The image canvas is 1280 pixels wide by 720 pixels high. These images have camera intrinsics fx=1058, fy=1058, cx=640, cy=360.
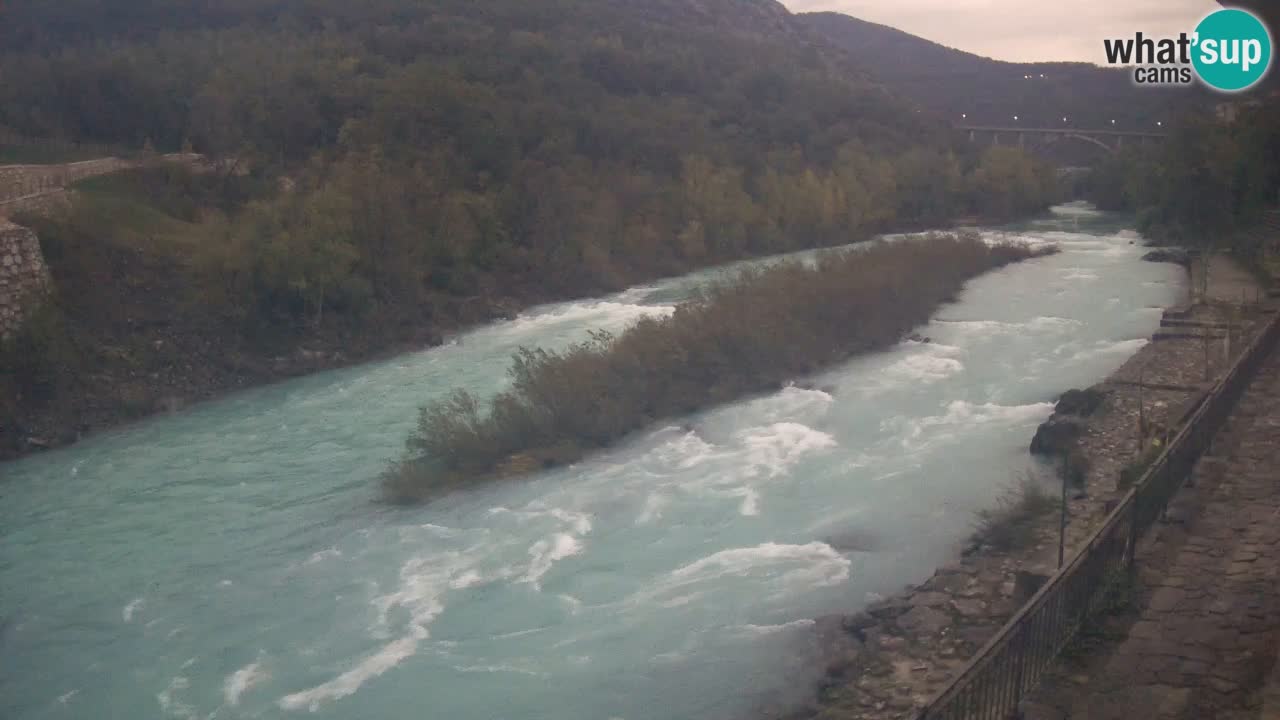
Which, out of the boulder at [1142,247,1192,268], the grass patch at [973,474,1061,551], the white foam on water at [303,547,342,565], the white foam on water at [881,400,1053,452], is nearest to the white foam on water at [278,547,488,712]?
the white foam on water at [303,547,342,565]

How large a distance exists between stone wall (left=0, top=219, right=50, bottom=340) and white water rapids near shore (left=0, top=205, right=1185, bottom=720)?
3940mm

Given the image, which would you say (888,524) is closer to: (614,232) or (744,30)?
(614,232)

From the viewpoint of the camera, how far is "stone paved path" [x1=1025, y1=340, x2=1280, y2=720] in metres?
6.46

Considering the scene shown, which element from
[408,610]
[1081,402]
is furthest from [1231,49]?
[408,610]

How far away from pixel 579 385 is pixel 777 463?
3.83 metres

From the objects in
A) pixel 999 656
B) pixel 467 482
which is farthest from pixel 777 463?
pixel 999 656

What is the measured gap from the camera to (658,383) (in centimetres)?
1931

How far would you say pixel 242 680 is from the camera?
34.1ft

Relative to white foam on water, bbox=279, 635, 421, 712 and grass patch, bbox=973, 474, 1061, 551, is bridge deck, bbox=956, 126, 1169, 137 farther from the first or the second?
white foam on water, bbox=279, 635, 421, 712

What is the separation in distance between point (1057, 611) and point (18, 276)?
22.1 meters

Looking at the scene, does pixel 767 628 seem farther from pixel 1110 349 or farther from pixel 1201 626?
pixel 1110 349

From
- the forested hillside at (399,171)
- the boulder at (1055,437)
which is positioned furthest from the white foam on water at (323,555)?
the forested hillside at (399,171)

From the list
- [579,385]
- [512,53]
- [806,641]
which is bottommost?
[806,641]

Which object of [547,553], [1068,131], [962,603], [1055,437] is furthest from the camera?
[1068,131]
